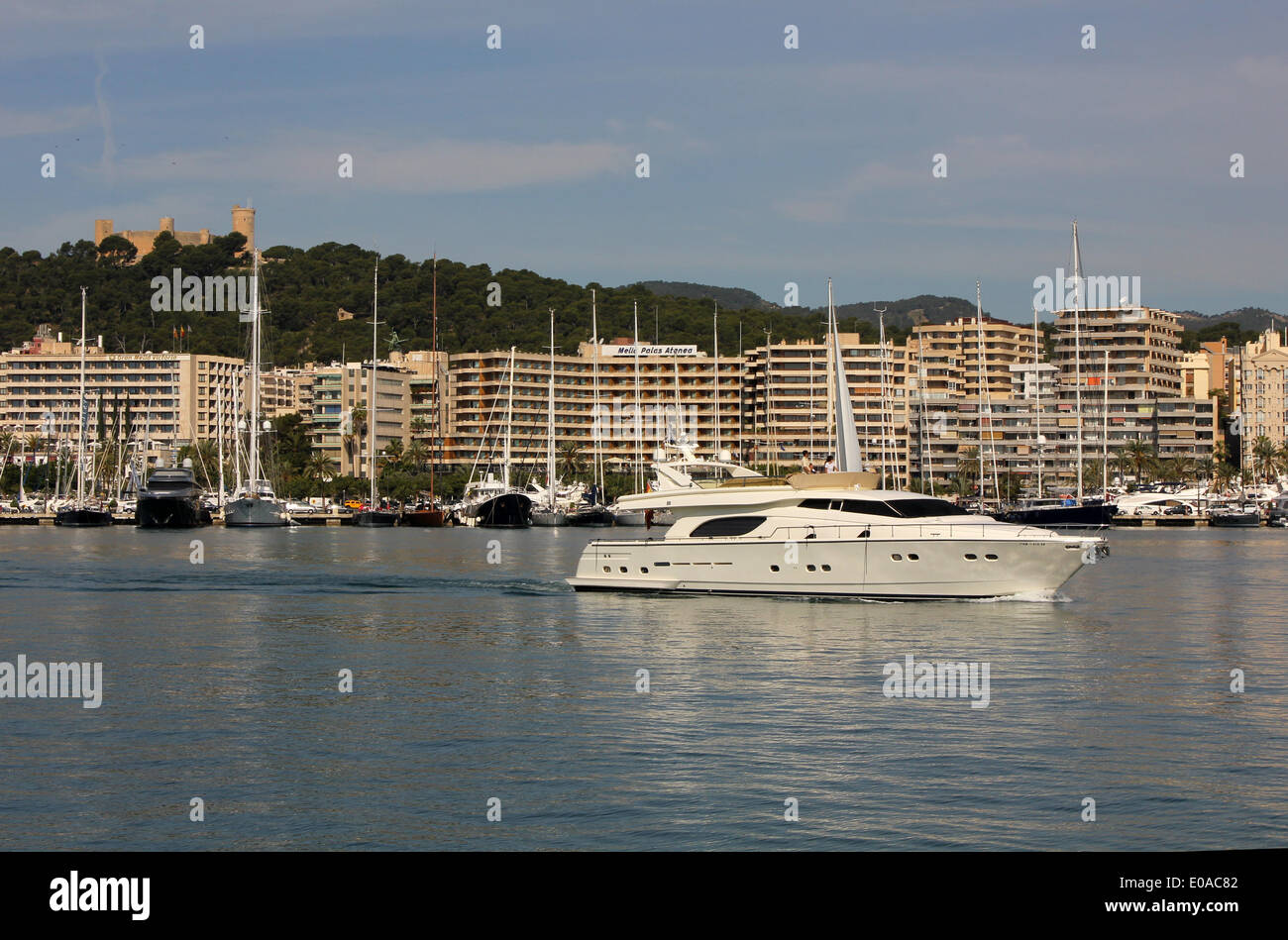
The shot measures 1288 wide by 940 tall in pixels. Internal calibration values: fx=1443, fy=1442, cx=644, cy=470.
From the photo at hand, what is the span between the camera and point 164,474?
4860 inches

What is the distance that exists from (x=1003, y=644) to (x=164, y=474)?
103192 mm

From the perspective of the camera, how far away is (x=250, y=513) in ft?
406

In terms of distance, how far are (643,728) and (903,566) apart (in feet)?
63.1

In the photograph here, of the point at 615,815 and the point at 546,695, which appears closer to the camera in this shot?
the point at 615,815

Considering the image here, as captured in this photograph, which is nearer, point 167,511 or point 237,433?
point 167,511

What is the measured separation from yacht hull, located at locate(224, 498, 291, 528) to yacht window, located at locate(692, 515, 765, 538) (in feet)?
285

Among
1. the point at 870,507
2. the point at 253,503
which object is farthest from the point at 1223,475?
the point at 870,507

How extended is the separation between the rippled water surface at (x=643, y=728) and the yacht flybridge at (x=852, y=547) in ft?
2.61

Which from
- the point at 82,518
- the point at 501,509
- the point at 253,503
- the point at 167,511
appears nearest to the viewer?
the point at 167,511

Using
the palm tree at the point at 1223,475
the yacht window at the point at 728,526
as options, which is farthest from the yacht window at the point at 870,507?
the palm tree at the point at 1223,475

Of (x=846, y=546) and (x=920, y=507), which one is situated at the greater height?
(x=920, y=507)

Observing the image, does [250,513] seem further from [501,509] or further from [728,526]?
[728,526]

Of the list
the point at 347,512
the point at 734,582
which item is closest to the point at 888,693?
the point at 734,582
